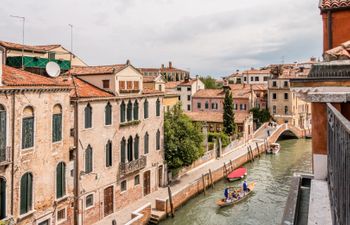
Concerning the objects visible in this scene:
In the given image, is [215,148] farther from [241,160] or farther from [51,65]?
[51,65]

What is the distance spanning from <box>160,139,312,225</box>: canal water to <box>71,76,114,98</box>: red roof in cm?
706

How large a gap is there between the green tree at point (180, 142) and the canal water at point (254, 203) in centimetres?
253

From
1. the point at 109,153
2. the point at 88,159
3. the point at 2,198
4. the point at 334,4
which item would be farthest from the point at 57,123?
the point at 334,4

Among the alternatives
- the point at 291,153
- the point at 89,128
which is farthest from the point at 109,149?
the point at 291,153

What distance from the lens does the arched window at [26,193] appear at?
11.7m

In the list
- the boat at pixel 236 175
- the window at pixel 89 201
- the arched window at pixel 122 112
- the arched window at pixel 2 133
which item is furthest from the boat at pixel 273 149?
the arched window at pixel 2 133

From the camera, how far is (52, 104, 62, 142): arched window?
516 inches

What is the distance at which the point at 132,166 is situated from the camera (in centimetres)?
1744

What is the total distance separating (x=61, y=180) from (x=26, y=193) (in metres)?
1.88

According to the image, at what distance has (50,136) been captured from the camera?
12.8 metres

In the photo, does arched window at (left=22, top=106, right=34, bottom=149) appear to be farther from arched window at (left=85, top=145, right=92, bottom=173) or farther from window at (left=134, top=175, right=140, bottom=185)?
window at (left=134, top=175, right=140, bottom=185)

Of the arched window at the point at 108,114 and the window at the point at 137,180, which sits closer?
the arched window at the point at 108,114

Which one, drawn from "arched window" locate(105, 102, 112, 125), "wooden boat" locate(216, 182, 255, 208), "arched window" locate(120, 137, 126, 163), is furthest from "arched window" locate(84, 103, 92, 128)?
"wooden boat" locate(216, 182, 255, 208)

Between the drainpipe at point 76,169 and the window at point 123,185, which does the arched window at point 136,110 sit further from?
the drainpipe at point 76,169
